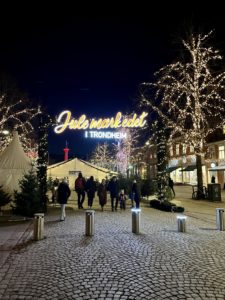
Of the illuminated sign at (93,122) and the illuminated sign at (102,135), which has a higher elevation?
the illuminated sign at (93,122)

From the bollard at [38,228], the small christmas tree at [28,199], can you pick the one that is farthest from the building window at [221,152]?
the bollard at [38,228]

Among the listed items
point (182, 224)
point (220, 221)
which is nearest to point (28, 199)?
point (182, 224)

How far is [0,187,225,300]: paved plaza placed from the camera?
4.91 m

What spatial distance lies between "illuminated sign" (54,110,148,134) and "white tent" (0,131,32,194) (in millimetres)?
2875

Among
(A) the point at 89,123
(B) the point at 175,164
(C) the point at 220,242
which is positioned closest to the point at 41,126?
(A) the point at 89,123

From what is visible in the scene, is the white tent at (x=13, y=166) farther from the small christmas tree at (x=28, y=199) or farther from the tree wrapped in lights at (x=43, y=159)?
the small christmas tree at (x=28, y=199)

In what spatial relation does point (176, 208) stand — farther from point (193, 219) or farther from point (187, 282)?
point (187, 282)

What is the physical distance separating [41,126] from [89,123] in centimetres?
466

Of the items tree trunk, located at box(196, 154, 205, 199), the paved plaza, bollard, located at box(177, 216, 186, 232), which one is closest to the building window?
tree trunk, located at box(196, 154, 205, 199)

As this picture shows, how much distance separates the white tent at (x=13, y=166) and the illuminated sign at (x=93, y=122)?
2875 millimetres

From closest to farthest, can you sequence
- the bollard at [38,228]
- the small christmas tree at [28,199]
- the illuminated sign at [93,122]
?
the bollard at [38,228], the small christmas tree at [28,199], the illuminated sign at [93,122]

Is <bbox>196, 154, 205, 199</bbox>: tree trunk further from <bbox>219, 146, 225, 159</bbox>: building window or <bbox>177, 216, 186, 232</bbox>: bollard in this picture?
<bbox>219, 146, 225, 159</bbox>: building window

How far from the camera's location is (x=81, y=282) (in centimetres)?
534

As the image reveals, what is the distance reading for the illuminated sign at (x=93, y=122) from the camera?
19625mm
